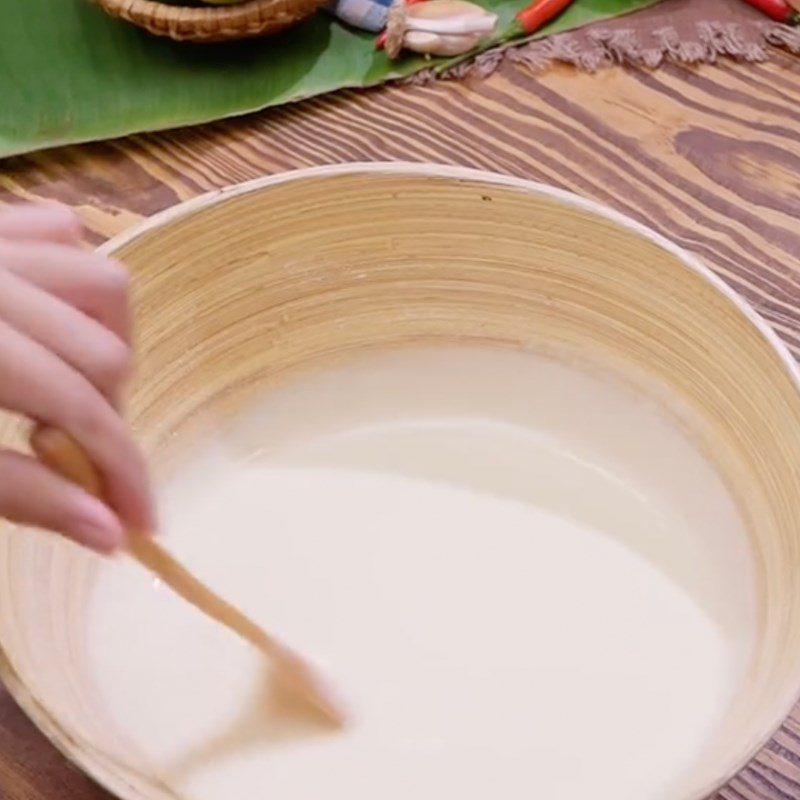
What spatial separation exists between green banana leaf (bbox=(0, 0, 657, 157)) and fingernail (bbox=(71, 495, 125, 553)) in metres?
0.45

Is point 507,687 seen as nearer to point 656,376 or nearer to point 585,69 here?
point 656,376

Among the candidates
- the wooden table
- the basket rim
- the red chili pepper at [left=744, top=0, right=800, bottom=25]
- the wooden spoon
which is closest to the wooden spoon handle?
the wooden spoon

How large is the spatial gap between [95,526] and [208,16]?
1.59 ft

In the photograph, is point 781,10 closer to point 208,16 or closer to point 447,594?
point 208,16

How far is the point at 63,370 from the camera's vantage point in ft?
1.15

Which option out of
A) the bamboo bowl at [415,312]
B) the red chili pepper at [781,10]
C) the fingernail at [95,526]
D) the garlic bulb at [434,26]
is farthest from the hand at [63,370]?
the red chili pepper at [781,10]

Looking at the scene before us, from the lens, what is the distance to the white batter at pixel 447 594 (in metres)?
0.53

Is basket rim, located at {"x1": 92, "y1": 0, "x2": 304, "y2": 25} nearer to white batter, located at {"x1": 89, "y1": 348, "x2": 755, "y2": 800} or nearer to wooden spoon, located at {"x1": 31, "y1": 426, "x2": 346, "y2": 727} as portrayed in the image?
white batter, located at {"x1": 89, "y1": 348, "x2": 755, "y2": 800}

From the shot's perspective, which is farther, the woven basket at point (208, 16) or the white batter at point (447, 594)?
the woven basket at point (208, 16)

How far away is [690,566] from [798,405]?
0.14 metres

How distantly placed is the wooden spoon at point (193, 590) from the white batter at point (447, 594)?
2 centimetres

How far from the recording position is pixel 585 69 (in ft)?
2.71

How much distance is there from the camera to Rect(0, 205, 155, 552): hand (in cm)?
35

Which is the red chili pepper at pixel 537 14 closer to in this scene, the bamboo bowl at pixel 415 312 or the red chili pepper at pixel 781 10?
the red chili pepper at pixel 781 10
